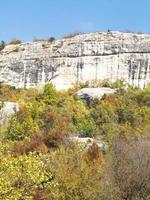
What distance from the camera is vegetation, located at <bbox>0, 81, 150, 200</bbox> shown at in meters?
20.0

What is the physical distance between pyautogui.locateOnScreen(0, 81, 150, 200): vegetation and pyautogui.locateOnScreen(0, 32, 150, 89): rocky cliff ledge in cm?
177

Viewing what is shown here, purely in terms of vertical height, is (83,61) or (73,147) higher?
(83,61)

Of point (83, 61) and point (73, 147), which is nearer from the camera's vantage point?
point (73, 147)

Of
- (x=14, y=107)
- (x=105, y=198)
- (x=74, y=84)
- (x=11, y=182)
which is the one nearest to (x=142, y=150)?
(x=105, y=198)

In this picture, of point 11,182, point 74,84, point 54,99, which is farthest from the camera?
point 74,84

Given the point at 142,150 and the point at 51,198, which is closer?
the point at 51,198

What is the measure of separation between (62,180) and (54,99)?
27579 millimetres

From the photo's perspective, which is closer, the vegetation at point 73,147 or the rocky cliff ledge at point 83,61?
the vegetation at point 73,147

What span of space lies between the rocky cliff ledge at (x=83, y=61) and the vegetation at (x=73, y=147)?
177 cm

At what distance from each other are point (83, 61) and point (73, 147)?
2449 cm

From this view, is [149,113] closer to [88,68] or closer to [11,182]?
[88,68]

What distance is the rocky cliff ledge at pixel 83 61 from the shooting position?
61812 mm

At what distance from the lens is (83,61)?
63.5 meters

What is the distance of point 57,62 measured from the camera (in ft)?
211
